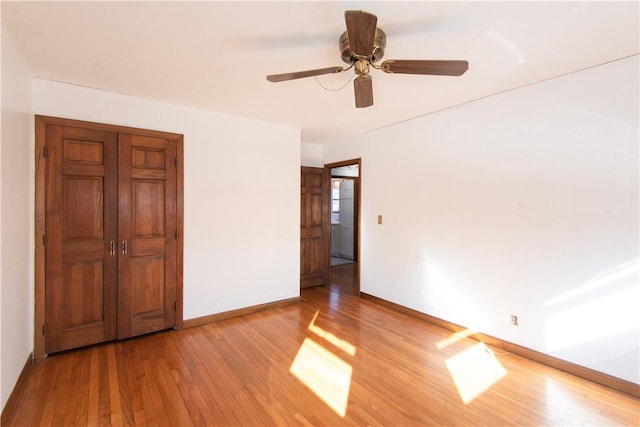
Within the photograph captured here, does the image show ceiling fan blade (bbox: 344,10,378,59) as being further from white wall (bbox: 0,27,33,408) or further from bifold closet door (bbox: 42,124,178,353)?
bifold closet door (bbox: 42,124,178,353)

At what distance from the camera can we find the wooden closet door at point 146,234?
2.98 metres

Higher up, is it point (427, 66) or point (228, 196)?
point (427, 66)

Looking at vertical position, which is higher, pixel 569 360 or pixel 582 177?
pixel 582 177

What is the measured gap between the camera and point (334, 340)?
3.06 m

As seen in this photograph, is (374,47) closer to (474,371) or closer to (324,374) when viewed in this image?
(324,374)

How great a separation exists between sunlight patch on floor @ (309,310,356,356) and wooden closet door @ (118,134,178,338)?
1.59m

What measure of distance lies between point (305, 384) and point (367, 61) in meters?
2.41

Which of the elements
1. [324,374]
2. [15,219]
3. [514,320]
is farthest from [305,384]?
[15,219]

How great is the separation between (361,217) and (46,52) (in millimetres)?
3818

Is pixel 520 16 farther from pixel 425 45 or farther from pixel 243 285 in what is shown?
pixel 243 285

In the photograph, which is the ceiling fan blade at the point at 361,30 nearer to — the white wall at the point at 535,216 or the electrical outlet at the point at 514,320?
the white wall at the point at 535,216

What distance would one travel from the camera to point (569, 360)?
249cm

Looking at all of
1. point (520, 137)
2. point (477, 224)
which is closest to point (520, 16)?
point (520, 137)

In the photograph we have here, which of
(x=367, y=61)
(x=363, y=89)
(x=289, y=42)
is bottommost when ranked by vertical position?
(x=363, y=89)
